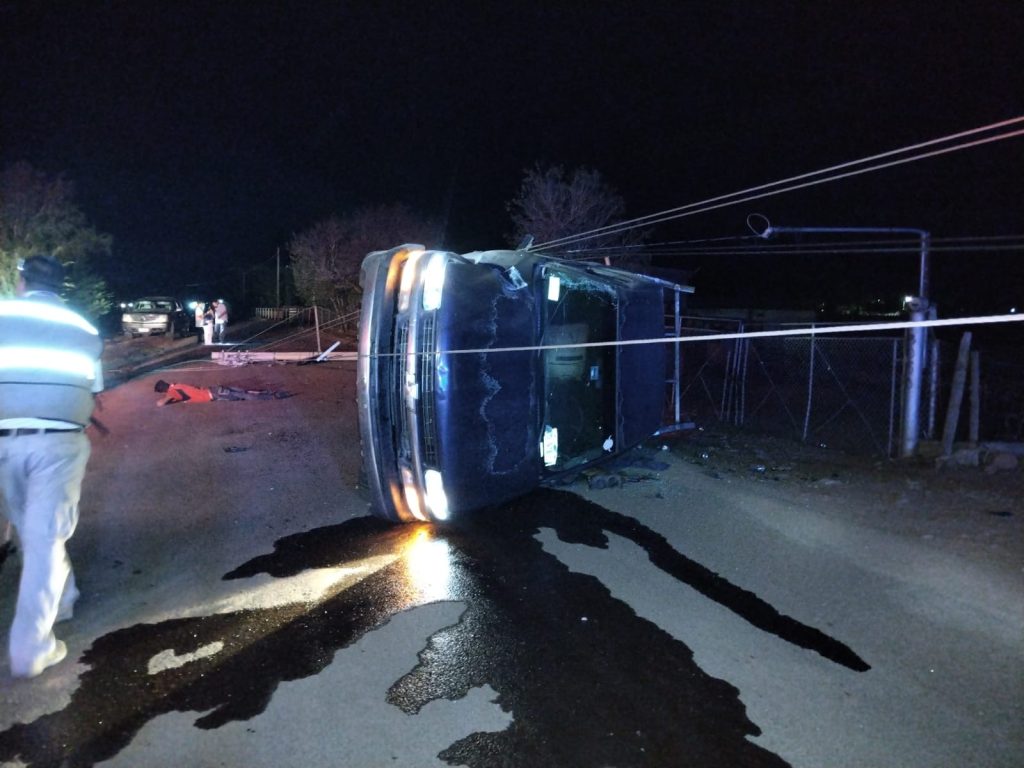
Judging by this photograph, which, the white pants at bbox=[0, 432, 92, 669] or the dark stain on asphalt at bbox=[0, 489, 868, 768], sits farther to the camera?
the white pants at bbox=[0, 432, 92, 669]

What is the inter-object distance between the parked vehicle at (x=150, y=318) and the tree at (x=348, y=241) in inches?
309

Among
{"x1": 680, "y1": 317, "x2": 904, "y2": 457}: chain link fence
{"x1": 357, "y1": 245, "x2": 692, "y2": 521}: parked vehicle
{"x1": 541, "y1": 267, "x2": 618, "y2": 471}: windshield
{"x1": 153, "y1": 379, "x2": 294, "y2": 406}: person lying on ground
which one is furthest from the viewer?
{"x1": 153, "y1": 379, "x2": 294, "y2": 406}: person lying on ground

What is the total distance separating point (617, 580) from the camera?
4.79 metres

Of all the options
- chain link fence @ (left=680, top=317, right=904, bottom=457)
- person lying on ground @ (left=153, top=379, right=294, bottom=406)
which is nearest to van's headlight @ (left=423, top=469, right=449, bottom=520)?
chain link fence @ (left=680, top=317, right=904, bottom=457)

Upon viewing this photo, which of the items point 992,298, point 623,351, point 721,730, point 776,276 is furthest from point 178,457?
point 776,276

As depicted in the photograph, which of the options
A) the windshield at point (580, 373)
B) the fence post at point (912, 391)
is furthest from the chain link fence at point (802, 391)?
the windshield at point (580, 373)

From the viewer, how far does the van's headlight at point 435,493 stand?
16.9 feet

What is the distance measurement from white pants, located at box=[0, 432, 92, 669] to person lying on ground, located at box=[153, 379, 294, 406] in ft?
27.0

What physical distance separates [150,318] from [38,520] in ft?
76.7

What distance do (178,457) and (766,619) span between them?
699 centimetres

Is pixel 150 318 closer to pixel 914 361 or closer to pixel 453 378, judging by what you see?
pixel 453 378

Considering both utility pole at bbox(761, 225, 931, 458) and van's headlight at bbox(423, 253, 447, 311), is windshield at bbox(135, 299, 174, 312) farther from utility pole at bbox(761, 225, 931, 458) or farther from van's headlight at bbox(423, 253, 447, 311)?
utility pole at bbox(761, 225, 931, 458)

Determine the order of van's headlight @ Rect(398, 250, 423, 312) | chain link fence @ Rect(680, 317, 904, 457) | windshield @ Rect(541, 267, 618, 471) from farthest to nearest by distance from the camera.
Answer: chain link fence @ Rect(680, 317, 904, 457) < windshield @ Rect(541, 267, 618, 471) < van's headlight @ Rect(398, 250, 423, 312)

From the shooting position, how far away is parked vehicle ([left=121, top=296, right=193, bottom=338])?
24.0 meters
